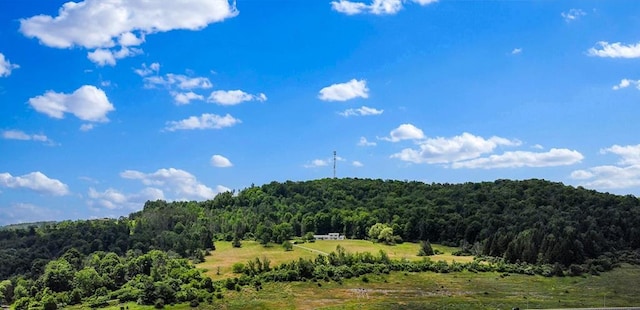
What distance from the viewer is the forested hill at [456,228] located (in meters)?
135

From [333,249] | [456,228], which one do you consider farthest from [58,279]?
[456,228]

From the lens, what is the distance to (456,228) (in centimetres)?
16375

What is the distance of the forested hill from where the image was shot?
13500 centimetres

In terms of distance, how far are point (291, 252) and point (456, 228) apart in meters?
45.7

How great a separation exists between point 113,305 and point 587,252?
98.6 meters

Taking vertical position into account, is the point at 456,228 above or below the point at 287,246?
above

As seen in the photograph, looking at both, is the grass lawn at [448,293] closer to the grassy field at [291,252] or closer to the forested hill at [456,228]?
the forested hill at [456,228]

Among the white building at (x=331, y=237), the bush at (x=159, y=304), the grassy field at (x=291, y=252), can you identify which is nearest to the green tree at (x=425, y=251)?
the grassy field at (x=291, y=252)

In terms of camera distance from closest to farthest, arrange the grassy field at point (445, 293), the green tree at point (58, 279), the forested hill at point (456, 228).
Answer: the grassy field at point (445, 293) < the green tree at point (58, 279) < the forested hill at point (456, 228)

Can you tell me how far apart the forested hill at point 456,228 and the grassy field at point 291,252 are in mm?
5459

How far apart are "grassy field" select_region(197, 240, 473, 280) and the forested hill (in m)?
5.46

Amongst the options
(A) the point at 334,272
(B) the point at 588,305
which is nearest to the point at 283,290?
(A) the point at 334,272

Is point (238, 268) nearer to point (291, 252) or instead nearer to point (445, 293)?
point (291, 252)

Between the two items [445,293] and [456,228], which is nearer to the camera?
[445,293]
